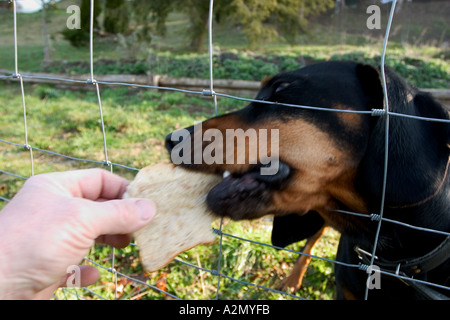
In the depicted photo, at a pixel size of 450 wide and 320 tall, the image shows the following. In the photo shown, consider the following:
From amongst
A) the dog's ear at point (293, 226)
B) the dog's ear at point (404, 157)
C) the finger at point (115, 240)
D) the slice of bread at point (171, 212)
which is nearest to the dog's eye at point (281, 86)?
the dog's ear at point (404, 157)

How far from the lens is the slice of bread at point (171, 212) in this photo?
1.50 metres

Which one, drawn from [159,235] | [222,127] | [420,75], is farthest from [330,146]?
[420,75]

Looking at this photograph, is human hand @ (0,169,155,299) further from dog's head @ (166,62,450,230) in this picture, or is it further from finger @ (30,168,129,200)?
dog's head @ (166,62,450,230)

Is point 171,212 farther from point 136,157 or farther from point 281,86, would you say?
point 136,157

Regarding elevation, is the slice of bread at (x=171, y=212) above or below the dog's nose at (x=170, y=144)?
below

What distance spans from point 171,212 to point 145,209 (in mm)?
199

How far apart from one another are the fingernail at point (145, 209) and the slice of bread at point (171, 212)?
88 mm

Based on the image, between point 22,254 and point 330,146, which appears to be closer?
point 22,254

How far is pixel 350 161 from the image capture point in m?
1.67

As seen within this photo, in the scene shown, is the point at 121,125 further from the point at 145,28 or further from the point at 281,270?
the point at 145,28

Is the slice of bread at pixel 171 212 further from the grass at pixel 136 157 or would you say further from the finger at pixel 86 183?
the grass at pixel 136 157

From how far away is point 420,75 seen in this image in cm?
963
